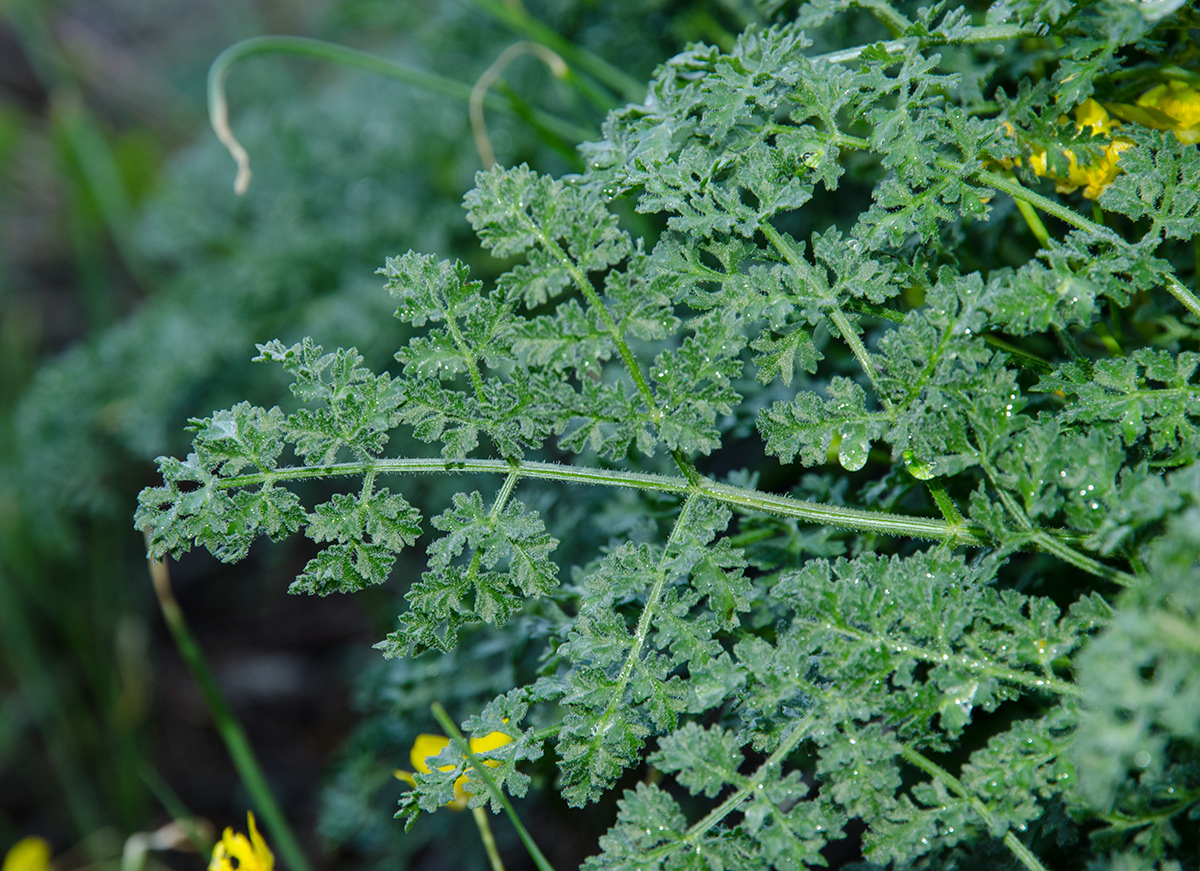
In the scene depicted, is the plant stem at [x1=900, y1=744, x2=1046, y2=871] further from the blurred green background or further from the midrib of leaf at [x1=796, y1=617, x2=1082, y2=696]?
the blurred green background

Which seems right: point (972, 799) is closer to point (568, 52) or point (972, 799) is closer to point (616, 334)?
point (616, 334)

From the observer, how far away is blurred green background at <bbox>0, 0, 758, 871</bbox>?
5.45 feet

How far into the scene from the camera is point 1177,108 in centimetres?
92

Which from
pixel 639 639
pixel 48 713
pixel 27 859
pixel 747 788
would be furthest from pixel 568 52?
pixel 48 713

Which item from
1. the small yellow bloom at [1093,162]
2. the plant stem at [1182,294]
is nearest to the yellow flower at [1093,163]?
the small yellow bloom at [1093,162]

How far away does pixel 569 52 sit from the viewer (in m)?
1.42

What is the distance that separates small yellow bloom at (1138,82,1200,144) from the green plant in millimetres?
11

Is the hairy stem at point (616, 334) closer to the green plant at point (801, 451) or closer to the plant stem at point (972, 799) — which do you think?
the green plant at point (801, 451)

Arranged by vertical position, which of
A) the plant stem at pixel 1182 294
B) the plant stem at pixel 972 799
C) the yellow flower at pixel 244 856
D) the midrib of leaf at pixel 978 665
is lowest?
the plant stem at pixel 972 799

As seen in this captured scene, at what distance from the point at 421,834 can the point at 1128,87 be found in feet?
4.76

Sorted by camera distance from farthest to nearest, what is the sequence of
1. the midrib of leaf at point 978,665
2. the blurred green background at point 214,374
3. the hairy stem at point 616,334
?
the blurred green background at point 214,374 < the hairy stem at point 616,334 < the midrib of leaf at point 978,665

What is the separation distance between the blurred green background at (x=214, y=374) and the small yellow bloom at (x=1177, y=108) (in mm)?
664

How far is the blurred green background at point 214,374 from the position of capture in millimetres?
1662

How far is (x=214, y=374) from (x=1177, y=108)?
1668 mm
